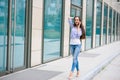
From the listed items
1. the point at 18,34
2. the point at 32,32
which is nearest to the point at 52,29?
the point at 32,32

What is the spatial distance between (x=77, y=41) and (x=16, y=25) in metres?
2.33

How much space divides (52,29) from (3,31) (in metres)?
5.11

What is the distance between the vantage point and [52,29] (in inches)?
596

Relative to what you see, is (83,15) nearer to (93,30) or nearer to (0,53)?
(93,30)

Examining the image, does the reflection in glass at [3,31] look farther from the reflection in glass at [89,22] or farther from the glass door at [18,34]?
the reflection in glass at [89,22]

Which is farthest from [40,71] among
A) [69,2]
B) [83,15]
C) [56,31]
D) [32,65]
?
[83,15]

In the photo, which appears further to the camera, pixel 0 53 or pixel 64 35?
pixel 64 35

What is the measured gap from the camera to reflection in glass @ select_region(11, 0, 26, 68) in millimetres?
10820

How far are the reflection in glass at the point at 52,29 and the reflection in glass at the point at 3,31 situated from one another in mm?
3758

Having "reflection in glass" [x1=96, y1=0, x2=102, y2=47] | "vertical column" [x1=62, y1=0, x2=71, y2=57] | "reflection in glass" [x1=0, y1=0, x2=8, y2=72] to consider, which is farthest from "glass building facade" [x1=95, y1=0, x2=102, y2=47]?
"reflection in glass" [x1=0, y1=0, x2=8, y2=72]

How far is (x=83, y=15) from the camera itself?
22141 millimetres

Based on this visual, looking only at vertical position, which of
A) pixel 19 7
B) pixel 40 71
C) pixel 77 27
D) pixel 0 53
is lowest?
pixel 40 71

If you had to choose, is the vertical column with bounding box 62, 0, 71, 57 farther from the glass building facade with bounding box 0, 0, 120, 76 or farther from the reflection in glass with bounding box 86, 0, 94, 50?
the reflection in glass with bounding box 86, 0, 94, 50

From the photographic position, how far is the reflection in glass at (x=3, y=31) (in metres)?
10.1
